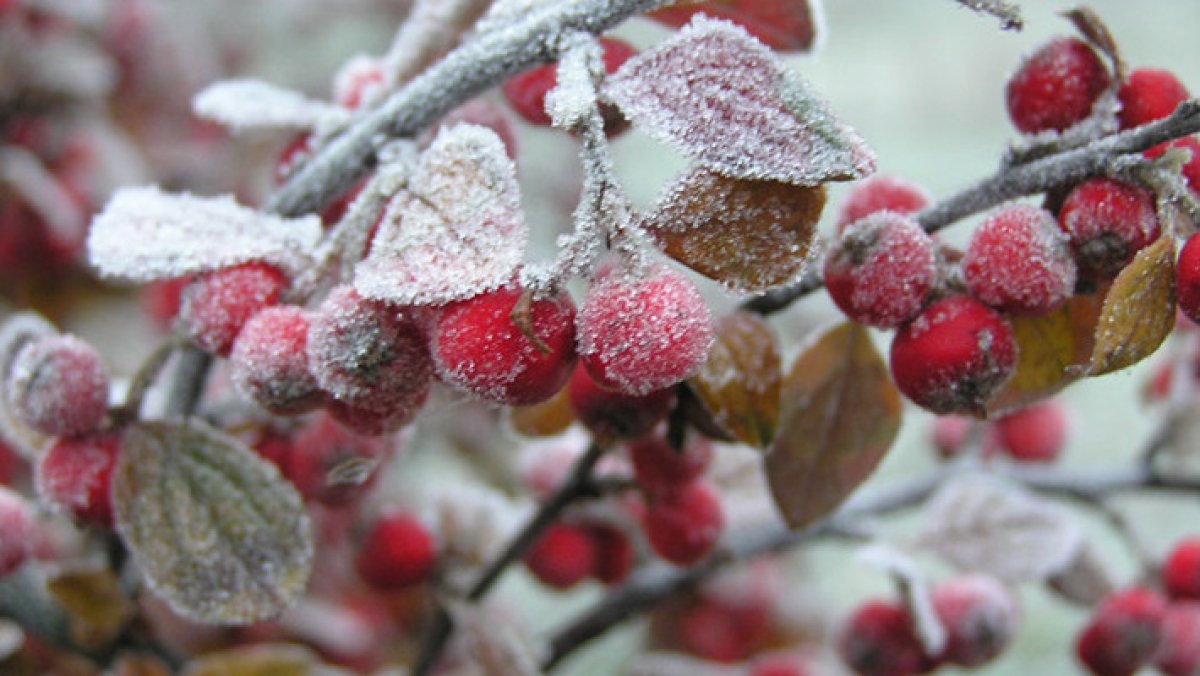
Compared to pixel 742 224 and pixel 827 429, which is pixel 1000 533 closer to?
pixel 827 429

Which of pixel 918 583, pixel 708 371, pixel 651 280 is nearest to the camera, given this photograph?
pixel 651 280

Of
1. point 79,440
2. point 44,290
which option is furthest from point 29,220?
point 79,440

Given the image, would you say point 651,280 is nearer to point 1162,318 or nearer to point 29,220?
point 1162,318

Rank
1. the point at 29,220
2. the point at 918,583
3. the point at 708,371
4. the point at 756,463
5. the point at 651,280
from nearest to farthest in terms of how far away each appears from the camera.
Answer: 1. the point at 651,280
2. the point at 708,371
3. the point at 918,583
4. the point at 756,463
5. the point at 29,220

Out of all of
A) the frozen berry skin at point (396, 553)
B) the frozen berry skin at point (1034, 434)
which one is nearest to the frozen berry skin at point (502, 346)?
the frozen berry skin at point (396, 553)

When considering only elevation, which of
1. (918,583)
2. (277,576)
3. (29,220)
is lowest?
(918,583)

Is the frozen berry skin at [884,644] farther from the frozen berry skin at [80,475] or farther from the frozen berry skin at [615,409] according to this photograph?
the frozen berry skin at [80,475]

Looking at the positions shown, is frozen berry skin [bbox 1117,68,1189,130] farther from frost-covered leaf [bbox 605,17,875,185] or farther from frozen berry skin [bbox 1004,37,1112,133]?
frost-covered leaf [bbox 605,17,875,185]

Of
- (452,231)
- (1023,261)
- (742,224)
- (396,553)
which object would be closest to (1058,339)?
(1023,261)
